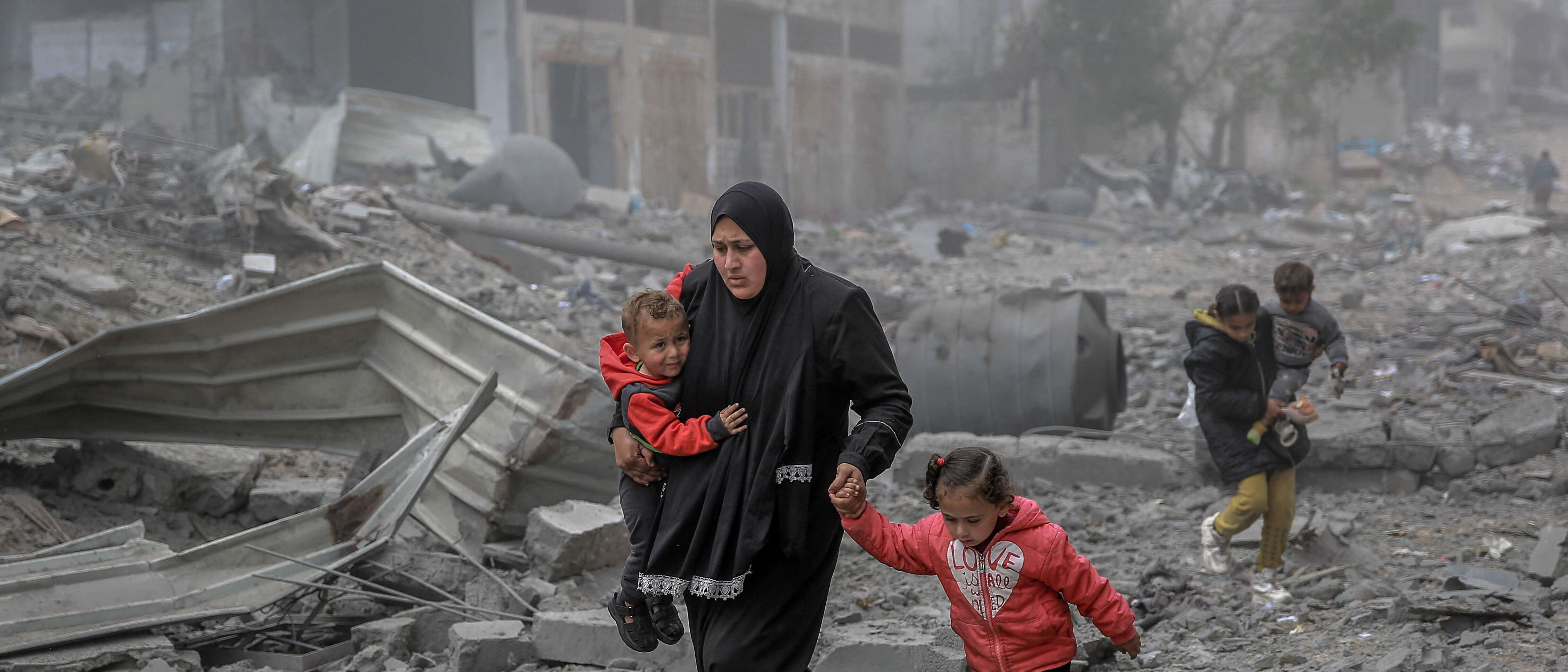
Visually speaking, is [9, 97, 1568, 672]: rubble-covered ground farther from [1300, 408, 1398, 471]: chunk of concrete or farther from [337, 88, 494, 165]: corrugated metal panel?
[337, 88, 494, 165]: corrugated metal panel

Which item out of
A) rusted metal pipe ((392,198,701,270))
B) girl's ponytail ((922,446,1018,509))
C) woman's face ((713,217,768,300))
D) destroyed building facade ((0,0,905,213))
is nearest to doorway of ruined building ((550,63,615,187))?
destroyed building facade ((0,0,905,213))

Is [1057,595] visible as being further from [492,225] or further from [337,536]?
[492,225]

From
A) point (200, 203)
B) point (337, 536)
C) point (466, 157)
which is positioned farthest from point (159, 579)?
point (466, 157)

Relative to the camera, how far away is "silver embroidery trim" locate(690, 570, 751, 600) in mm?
2072

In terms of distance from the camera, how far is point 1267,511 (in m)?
3.93

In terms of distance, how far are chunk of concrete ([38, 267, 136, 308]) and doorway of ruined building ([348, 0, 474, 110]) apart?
920cm

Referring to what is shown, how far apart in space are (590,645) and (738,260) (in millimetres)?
1727

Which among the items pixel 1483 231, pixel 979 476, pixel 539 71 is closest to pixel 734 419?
pixel 979 476

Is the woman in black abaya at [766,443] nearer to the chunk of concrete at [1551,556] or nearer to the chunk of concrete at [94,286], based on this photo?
the chunk of concrete at [1551,556]

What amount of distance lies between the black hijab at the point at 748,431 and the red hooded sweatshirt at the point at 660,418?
0.03 meters

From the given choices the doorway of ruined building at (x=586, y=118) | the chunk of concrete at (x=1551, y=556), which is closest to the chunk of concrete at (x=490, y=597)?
the chunk of concrete at (x=1551, y=556)

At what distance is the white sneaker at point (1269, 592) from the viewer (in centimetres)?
376

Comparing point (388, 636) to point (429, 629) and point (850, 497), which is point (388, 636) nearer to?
point (429, 629)

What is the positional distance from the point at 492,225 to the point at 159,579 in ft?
28.0
